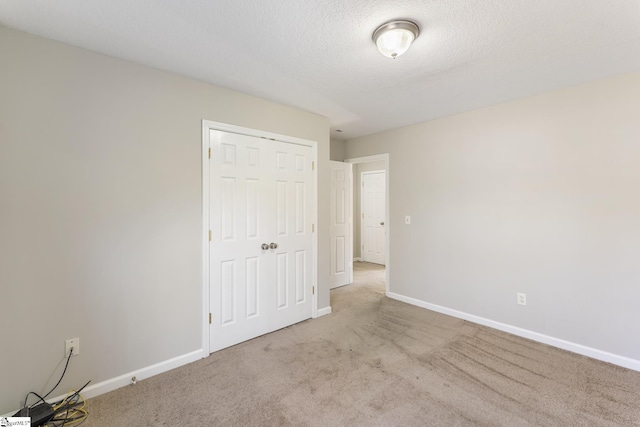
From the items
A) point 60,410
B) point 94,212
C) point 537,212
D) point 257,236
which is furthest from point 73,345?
point 537,212

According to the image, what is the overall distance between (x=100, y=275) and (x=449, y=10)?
2.84 metres

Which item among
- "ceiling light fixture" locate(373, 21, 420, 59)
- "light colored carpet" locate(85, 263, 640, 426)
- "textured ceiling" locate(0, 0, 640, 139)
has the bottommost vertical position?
"light colored carpet" locate(85, 263, 640, 426)

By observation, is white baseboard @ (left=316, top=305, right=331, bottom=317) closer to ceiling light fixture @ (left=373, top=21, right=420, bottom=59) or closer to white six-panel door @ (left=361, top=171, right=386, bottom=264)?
ceiling light fixture @ (left=373, top=21, right=420, bottom=59)

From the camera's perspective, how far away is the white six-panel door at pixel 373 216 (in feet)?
20.7

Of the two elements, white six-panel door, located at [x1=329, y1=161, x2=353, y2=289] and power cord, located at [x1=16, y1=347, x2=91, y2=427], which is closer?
power cord, located at [x1=16, y1=347, x2=91, y2=427]

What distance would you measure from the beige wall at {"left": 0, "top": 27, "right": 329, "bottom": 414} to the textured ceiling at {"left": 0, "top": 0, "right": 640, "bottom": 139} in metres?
0.25

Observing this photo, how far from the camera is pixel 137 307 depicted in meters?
2.16

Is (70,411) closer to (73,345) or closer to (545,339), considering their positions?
(73,345)

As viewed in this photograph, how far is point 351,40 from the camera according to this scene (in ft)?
6.07

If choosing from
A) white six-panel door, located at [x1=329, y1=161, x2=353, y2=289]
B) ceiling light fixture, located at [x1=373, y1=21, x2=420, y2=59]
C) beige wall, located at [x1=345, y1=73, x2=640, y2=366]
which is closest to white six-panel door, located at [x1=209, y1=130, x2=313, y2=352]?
white six-panel door, located at [x1=329, y1=161, x2=353, y2=289]

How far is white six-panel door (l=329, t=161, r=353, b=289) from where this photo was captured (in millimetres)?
4504

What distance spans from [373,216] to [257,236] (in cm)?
408

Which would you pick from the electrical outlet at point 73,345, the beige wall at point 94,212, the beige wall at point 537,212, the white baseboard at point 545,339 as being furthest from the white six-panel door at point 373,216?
the electrical outlet at point 73,345

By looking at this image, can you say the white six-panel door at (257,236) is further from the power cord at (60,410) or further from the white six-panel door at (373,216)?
the white six-panel door at (373,216)
